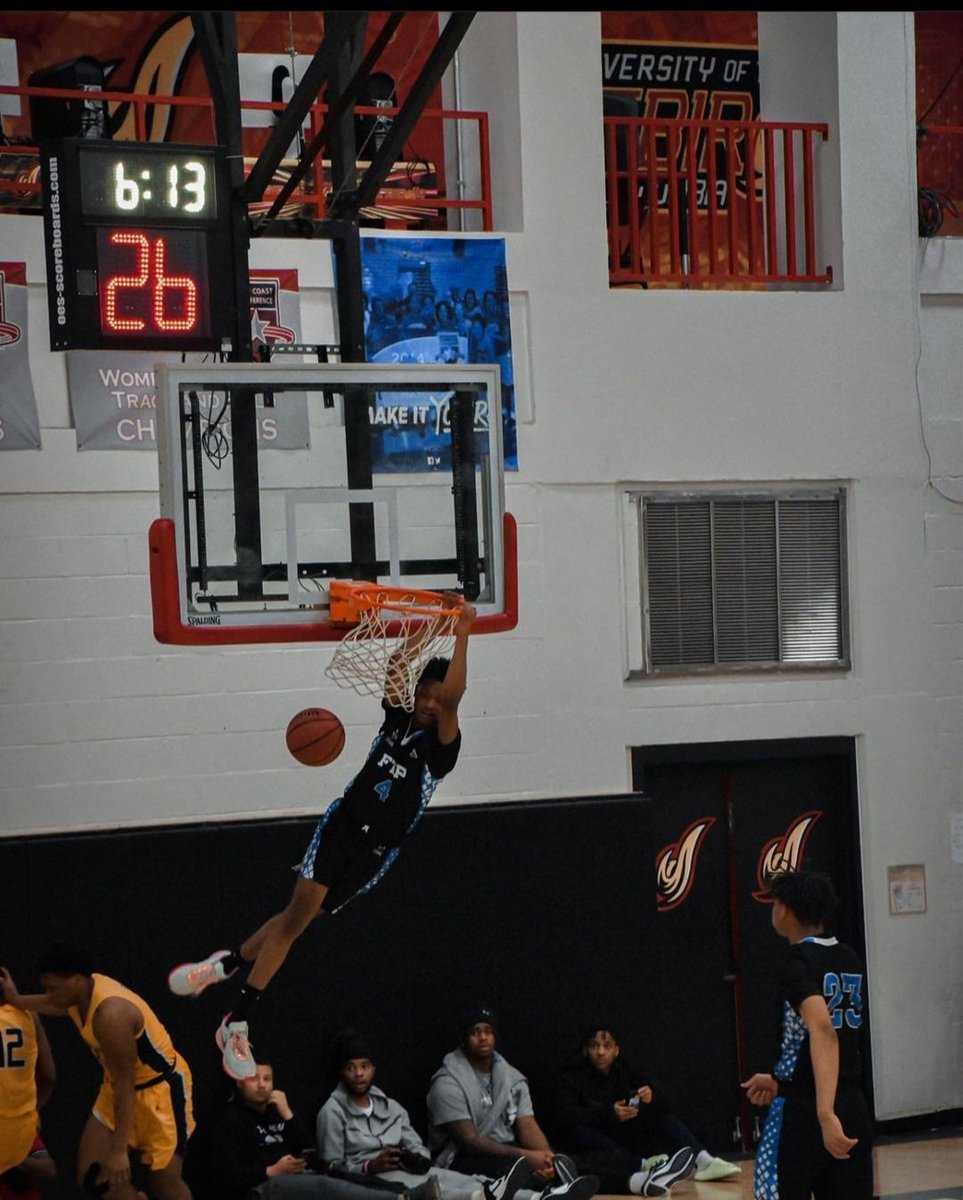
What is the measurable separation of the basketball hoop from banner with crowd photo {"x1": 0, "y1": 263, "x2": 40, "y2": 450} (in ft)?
11.5

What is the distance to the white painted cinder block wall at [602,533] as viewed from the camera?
970 centimetres

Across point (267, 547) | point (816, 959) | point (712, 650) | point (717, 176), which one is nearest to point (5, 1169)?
point (267, 547)

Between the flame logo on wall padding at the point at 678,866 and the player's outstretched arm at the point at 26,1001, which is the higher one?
the player's outstretched arm at the point at 26,1001

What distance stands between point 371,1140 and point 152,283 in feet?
16.5

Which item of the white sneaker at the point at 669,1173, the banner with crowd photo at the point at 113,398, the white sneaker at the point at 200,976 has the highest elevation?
the banner with crowd photo at the point at 113,398

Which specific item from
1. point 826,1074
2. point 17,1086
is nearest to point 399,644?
point 826,1074

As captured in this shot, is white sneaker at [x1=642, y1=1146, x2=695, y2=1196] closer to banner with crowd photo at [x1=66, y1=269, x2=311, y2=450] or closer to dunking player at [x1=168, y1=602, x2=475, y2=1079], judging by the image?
dunking player at [x1=168, y1=602, x2=475, y2=1079]

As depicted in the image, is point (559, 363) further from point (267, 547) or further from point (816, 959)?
point (816, 959)

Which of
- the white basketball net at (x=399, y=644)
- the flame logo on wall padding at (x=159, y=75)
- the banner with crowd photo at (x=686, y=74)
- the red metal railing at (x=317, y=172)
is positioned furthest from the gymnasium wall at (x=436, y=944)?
the flame logo on wall padding at (x=159, y=75)

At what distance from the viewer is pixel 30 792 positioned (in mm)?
9594

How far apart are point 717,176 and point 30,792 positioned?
253 inches

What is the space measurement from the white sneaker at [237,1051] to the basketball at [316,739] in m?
1.33

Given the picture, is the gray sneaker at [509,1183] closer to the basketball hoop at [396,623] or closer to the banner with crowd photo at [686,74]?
the basketball hoop at [396,623]

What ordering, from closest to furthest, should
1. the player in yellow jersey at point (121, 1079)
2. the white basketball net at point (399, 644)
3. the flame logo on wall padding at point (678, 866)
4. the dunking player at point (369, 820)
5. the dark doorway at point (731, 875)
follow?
the white basketball net at point (399, 644), the dunking player at point (369, 820), the player in yellow jersey at point (121, 1079), the dark doorway at point (731, 875), the flame logo on wall padding at point (678, 866)
